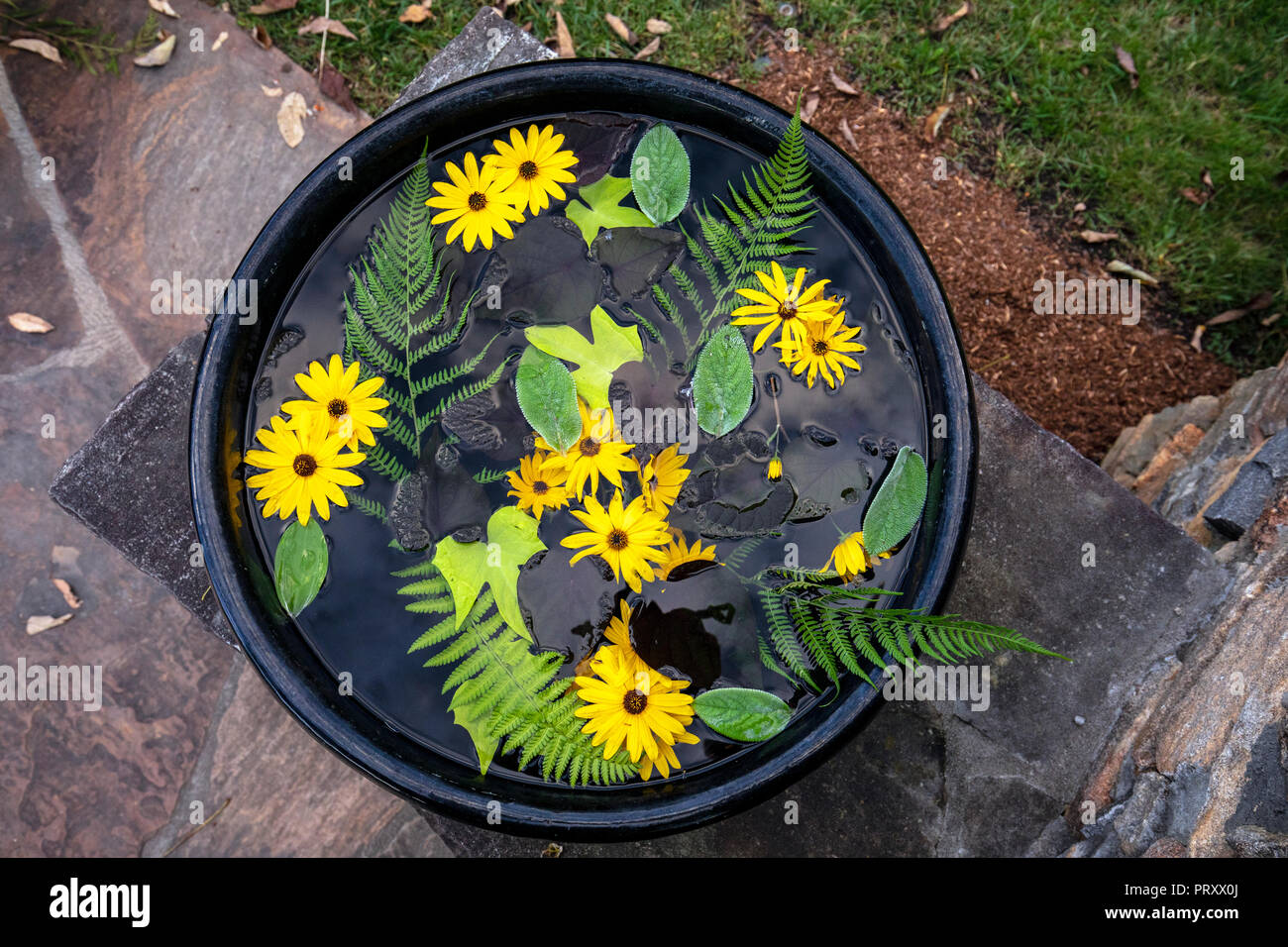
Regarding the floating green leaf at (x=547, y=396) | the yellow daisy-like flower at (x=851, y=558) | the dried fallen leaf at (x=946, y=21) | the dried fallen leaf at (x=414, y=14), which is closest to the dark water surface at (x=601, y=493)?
the yellow daisy-like flower at (x=851, y=558)

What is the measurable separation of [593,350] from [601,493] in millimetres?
243

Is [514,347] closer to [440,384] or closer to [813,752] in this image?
[440,384]

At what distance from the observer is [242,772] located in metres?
2.15

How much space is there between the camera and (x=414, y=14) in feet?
7.77

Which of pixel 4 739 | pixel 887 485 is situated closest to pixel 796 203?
pixel 887 485

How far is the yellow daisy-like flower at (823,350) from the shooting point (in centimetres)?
146

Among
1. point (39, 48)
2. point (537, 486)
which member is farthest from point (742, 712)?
point (39, 48)

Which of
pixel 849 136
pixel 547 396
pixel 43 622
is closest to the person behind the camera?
pixel 547 396

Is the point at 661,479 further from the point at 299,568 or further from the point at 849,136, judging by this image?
the point at 849,136

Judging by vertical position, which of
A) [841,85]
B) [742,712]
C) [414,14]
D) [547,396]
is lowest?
[742,712]

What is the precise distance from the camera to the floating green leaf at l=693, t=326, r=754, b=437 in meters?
1.39

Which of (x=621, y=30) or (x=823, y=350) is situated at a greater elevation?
(x=621, y=30)

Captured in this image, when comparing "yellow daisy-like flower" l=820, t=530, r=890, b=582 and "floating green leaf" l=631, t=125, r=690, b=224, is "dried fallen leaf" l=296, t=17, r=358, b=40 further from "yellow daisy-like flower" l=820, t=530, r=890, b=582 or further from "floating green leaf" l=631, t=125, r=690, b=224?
"yellow daisy-like flower" l=820, t=530, r=890, b=582
